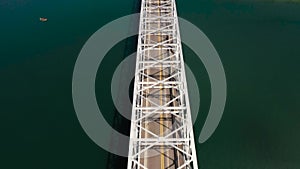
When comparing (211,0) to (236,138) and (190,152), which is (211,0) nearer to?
(236,138)

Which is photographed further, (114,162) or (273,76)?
(273,76)

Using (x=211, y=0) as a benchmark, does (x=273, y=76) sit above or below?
below

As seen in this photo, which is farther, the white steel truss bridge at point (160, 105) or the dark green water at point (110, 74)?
the dark green water at point (110, 74)

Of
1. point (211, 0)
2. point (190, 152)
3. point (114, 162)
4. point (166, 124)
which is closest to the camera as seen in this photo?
point (190, 152)

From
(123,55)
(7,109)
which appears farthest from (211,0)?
(7,109)

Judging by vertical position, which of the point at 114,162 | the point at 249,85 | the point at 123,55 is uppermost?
the point at 123,55
